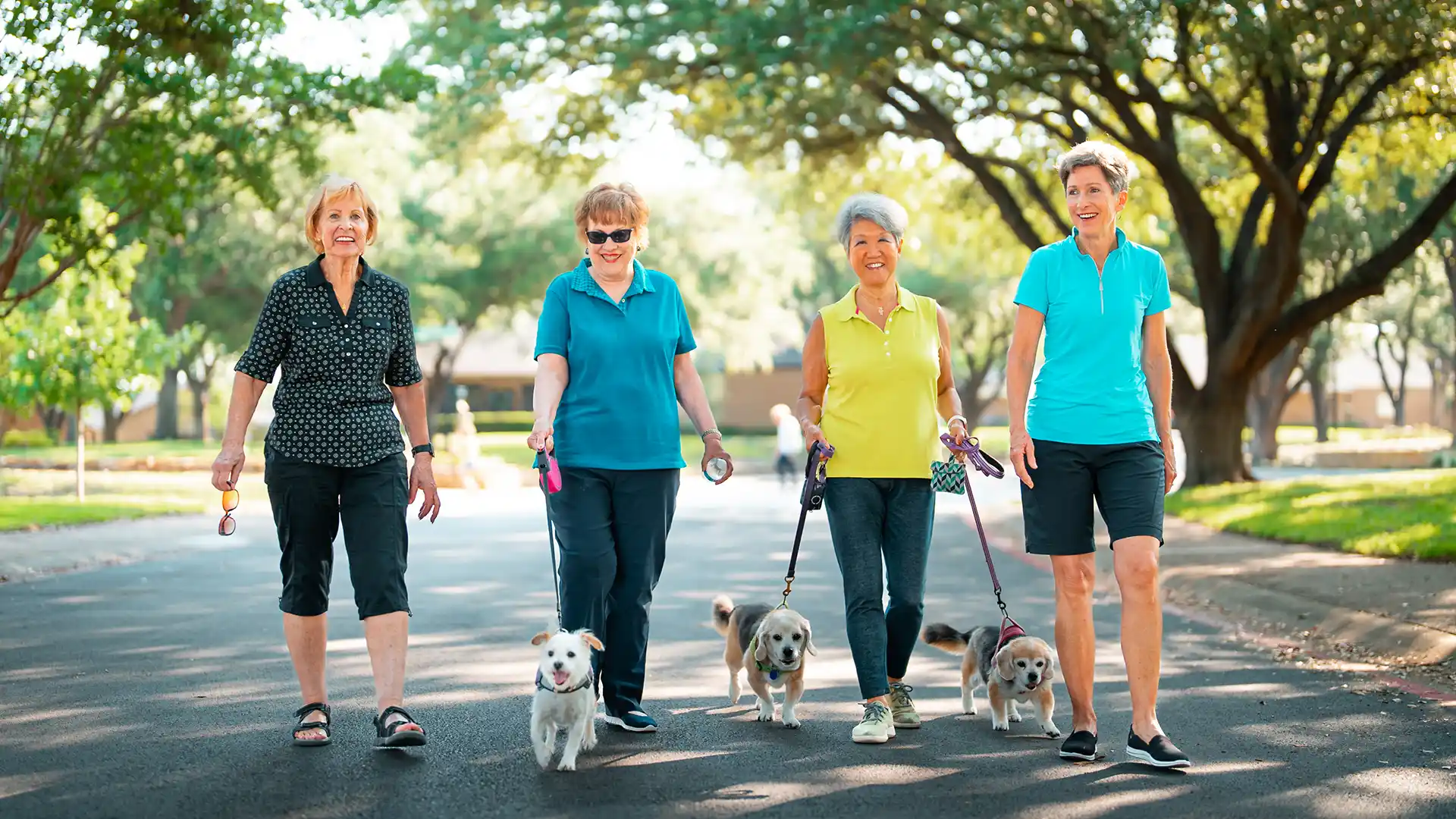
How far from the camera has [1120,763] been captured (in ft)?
18.2

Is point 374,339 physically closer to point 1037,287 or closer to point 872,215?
point 872,215

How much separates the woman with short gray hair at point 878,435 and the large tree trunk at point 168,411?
51.2 m

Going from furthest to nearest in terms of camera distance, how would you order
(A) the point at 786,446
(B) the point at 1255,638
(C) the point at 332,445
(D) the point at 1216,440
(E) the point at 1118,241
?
(A) the point at 786,446 < (D) the point at 1216,440 < (B) the point at 1255,638 < (E) the point at 1118,241 < (C) the point at 332,445

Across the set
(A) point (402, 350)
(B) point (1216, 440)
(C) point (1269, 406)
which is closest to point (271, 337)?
(A) point (402, 350)

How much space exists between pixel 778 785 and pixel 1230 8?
14.0 meters

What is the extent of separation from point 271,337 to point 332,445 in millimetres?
459

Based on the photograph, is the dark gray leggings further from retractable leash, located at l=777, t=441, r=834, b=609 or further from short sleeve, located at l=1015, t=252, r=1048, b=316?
short sleeve, located at l=1015, t=252, r=1048, b=316

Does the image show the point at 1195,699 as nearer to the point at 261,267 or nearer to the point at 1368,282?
the point at 1368,282

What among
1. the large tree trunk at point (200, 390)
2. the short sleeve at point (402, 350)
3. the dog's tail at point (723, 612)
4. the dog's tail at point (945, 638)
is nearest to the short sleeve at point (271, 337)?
the short sleeve at point (402, 350)

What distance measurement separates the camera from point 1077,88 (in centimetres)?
2453

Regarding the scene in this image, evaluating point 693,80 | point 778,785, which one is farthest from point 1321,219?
point 778,785

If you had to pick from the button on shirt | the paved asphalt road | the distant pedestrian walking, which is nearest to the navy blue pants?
the paved asphalt road

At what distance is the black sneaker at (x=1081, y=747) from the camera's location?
18.4 feet

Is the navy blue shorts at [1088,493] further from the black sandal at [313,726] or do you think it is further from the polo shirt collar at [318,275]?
the black sandal at [313,726]
